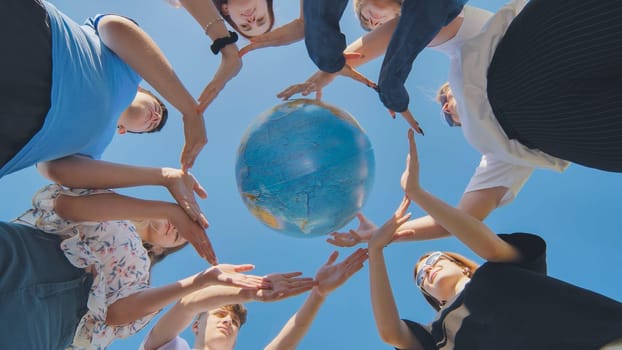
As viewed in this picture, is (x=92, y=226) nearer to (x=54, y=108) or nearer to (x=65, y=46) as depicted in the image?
(x=54, y=108)

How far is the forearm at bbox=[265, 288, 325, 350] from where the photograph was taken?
12.1 ft

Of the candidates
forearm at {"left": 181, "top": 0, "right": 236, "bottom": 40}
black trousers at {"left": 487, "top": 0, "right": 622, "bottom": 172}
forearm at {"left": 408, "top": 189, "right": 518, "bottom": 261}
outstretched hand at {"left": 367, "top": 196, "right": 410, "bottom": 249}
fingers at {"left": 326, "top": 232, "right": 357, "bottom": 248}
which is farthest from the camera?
fingers at {"left": 326, "top": 232, "right": 357, "bottom": 248}

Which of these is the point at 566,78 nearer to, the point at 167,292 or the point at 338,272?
the point at 338,272

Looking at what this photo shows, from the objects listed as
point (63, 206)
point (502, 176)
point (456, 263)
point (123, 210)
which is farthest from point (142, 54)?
point (456, 263)

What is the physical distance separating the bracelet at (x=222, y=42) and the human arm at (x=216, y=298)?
1.93m

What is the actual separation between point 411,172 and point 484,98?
2.80 feet

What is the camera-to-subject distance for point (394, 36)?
3012mm

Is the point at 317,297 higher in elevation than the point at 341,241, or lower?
lower

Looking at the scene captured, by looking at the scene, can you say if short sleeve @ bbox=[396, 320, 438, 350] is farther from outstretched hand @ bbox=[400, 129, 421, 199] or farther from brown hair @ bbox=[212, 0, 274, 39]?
brown hair @ bbox=[212, 0, 274, 39]

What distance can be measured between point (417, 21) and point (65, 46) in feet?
7.41

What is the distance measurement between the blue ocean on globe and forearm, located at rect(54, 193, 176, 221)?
0.90m

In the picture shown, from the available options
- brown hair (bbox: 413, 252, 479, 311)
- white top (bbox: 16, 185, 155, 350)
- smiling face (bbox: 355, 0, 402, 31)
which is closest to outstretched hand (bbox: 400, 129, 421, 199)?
smiling face (bbox: 355, 0, 402, 31)

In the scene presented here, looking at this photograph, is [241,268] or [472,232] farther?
[241,268]

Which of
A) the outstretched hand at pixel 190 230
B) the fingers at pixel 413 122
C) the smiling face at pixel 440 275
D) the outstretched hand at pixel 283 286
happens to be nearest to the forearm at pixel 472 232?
the fingers at pixel 413 122
